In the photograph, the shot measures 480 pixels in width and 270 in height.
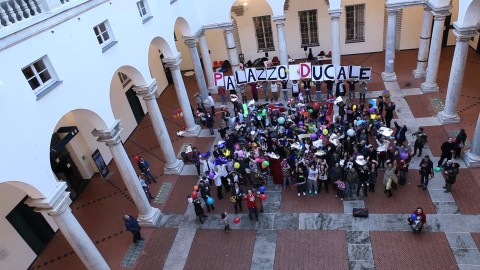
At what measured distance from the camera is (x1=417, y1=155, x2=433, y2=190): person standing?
12984 mm

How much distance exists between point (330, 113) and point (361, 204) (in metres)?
6.03

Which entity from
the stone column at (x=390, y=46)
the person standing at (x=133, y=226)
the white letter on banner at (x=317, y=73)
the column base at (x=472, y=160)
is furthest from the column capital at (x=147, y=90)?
the column base at (x=472, y=160)

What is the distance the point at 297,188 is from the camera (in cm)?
1471

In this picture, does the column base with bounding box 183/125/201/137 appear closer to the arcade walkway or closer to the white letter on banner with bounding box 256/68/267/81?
the arcade walkway

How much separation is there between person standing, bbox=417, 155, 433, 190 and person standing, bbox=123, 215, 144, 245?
34.0ft

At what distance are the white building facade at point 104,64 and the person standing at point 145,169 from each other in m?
0.86

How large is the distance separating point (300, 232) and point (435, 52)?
11.6m

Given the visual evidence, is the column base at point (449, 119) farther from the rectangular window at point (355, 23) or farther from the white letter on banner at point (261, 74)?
the rectangular window at point (355, 23)

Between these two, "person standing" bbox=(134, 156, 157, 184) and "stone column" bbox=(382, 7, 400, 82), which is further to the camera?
"stone column" bbox=(382, 7, 400, 82)

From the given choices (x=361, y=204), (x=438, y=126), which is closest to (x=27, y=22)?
(x=361, y=204)

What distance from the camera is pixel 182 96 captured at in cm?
1861

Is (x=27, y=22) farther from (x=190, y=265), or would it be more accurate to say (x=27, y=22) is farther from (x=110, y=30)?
(x=190, y=265)

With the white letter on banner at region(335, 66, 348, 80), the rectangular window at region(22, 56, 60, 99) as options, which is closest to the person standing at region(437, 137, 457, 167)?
the white letter on banner at region(335, 66, 348, 80)

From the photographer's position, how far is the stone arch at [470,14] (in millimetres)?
13275
